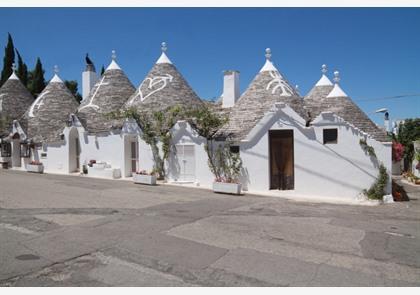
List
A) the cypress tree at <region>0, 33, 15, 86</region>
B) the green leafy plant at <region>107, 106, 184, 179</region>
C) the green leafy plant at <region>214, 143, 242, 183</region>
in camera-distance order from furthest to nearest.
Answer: the cypress tree at <region>0, 33, 15, 86</region>
the green leafy plant at <region>107, 106, 184, 179</region>
the green leafy plant at <region>214, 143, 242, 183</region>

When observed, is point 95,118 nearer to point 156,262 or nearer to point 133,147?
point 133,147

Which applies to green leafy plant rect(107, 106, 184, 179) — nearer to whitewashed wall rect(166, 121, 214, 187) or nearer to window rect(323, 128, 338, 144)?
whitewashed wall rect(166, 121, 214, 187)

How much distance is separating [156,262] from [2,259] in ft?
8.10

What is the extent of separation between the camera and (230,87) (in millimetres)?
19297

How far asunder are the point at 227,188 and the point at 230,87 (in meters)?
7.48

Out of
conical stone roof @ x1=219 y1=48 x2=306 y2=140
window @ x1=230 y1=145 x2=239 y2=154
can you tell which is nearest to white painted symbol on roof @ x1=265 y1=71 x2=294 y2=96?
conical stone roof @ x1=219 y1=48 x2=306 y2=140

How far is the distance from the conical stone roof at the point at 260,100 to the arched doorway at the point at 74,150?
10289mm

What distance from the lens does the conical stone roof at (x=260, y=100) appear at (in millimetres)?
15457

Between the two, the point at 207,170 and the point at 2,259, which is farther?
the point at 207,170

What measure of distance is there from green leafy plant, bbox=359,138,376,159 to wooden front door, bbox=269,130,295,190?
9.09 feet

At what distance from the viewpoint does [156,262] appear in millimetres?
5672

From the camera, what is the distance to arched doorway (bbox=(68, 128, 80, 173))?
829 inches

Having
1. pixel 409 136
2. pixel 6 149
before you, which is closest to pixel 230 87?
pixel 6 149

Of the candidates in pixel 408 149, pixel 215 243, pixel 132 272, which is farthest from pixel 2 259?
pixel 408 149
